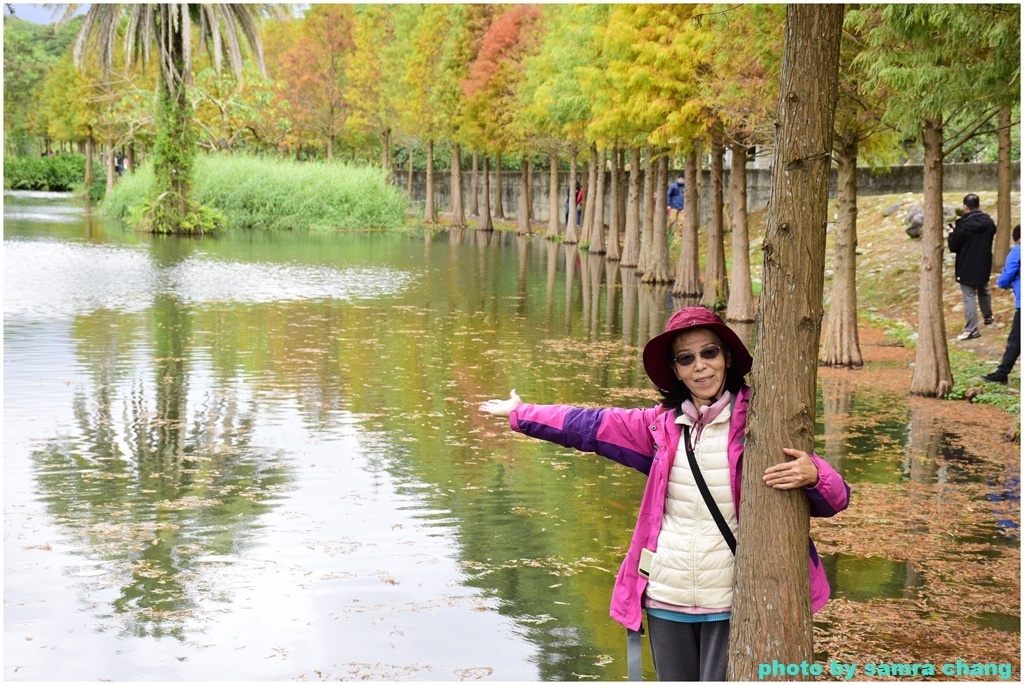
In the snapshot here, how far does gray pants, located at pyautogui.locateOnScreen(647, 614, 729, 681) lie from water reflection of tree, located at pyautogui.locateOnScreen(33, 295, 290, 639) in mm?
3384

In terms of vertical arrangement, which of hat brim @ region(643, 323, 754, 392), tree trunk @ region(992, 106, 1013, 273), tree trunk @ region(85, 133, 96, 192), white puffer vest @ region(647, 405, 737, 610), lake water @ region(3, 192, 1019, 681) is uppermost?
tree trunk @ region(85, 133, 96, 192)

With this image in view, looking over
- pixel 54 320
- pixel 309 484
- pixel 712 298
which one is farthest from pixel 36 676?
pixel 712 298

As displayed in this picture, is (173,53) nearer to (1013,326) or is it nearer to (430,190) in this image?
(430,190)

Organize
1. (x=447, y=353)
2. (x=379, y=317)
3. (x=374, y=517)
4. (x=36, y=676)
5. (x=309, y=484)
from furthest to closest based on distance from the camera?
(x=379, y=317), (x=447, y=353), (x=309, y=484), (x=374, y=517), (x=36, y=676)

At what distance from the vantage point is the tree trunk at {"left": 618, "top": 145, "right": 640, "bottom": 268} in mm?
34344

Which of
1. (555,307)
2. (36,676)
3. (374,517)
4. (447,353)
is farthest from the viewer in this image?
(555,307)

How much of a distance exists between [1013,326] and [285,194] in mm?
39391

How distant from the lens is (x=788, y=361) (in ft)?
15.2

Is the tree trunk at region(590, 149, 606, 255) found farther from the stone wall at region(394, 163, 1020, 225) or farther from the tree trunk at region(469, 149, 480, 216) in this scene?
the tree trunk at region(469, 149, 480, 216)

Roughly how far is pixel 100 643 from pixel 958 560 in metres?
5.51

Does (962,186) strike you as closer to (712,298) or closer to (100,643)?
(712,298)

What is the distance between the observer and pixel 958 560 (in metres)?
8.31

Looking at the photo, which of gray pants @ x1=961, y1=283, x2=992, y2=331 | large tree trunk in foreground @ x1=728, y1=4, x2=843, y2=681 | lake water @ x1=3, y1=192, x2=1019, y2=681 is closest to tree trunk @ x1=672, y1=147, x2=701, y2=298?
lake water @ x1=3, y1=192, x2=1019, y2=681

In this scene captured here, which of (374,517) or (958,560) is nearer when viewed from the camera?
(958,560)
